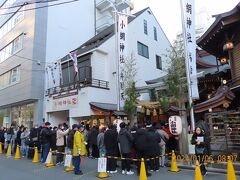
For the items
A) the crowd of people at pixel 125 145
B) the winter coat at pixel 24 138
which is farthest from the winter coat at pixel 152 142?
the winter coat at pixel 24 138

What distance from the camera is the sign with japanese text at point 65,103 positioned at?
2121 centimetres

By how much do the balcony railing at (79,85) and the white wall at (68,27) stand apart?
3.66m

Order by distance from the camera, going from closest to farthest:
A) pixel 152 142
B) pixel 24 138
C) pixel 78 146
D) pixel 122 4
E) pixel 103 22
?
pixel 152 142 < pixel 78 146 < pixel 24 138 < pixel 103 22 < pixel 122 4

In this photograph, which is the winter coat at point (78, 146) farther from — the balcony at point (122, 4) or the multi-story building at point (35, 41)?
the balcony at point (122, 4)

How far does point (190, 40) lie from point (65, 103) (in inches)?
497

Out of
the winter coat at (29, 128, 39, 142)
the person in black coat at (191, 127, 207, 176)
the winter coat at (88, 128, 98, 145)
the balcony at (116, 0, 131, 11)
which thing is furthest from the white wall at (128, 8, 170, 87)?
the person in black coat at (191, 127, 207, 176)

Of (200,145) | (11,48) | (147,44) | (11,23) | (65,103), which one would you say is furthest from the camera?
(11,23)

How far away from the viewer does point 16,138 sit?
17.4 metres

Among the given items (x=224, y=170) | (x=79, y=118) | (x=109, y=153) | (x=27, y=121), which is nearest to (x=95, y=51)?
(x=79, y=118)

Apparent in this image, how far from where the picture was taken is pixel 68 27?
2788 cm

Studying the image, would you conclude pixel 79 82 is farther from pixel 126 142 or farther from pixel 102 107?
pixel 126 142

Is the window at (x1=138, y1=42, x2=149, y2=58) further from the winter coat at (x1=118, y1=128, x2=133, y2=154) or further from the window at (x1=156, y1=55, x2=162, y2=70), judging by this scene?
the winter coat at (x1=118, y1=128, x2=133, y2=154)

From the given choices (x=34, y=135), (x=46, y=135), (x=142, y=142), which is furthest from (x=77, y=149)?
(x=34, y=135)

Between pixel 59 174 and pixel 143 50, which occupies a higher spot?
pixel 143 50
